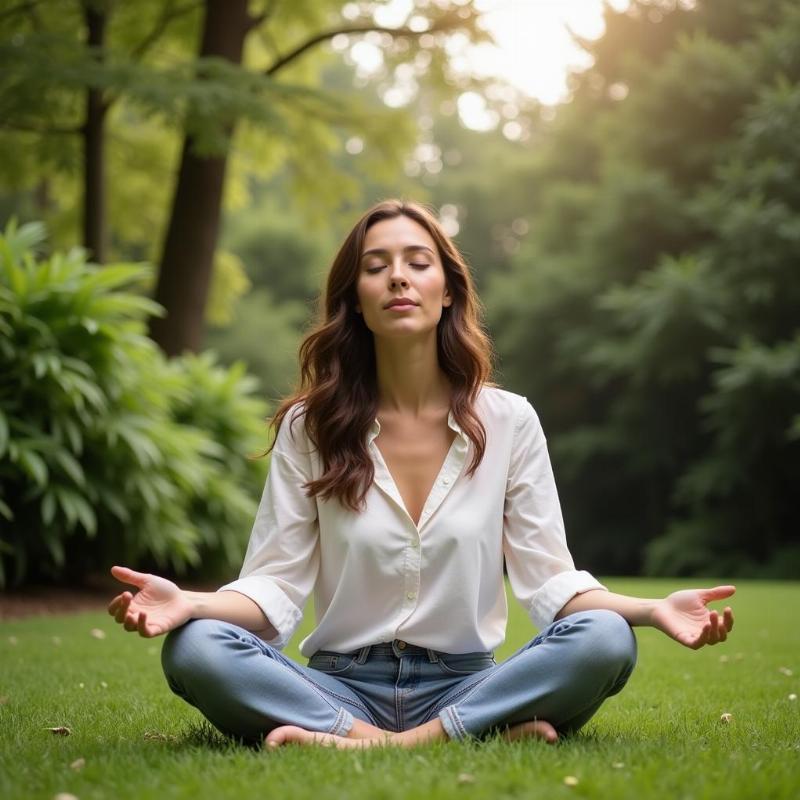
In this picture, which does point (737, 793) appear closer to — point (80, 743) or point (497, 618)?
point (497, 618)

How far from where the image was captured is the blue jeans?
2637 mm

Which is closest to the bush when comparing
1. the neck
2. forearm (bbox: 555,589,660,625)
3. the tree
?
the tree

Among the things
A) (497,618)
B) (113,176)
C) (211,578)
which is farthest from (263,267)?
(497,618)

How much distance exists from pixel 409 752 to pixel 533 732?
1.16 feet

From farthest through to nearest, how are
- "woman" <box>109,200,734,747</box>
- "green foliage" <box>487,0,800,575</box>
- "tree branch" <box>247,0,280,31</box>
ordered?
"green foliage" <box>487,0,800,575</box> < "tree branch" <box>247,0,280,31</box> < "woman" <box>109,200,734,747</box>

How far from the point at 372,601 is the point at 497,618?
382 mm

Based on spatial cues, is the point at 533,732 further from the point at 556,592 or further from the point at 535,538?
the point at 535,538

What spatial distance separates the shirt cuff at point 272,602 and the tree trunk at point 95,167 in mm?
7917

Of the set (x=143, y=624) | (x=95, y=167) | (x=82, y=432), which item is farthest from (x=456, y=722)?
(x=95, y=167)

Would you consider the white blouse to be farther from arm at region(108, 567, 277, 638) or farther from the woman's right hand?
the woman's right hand

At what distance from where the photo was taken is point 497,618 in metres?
3.04

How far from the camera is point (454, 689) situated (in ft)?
9.38

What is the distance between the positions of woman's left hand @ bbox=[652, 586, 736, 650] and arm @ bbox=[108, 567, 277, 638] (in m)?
1.03

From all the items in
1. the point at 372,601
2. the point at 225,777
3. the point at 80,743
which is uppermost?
the point at 372,601
